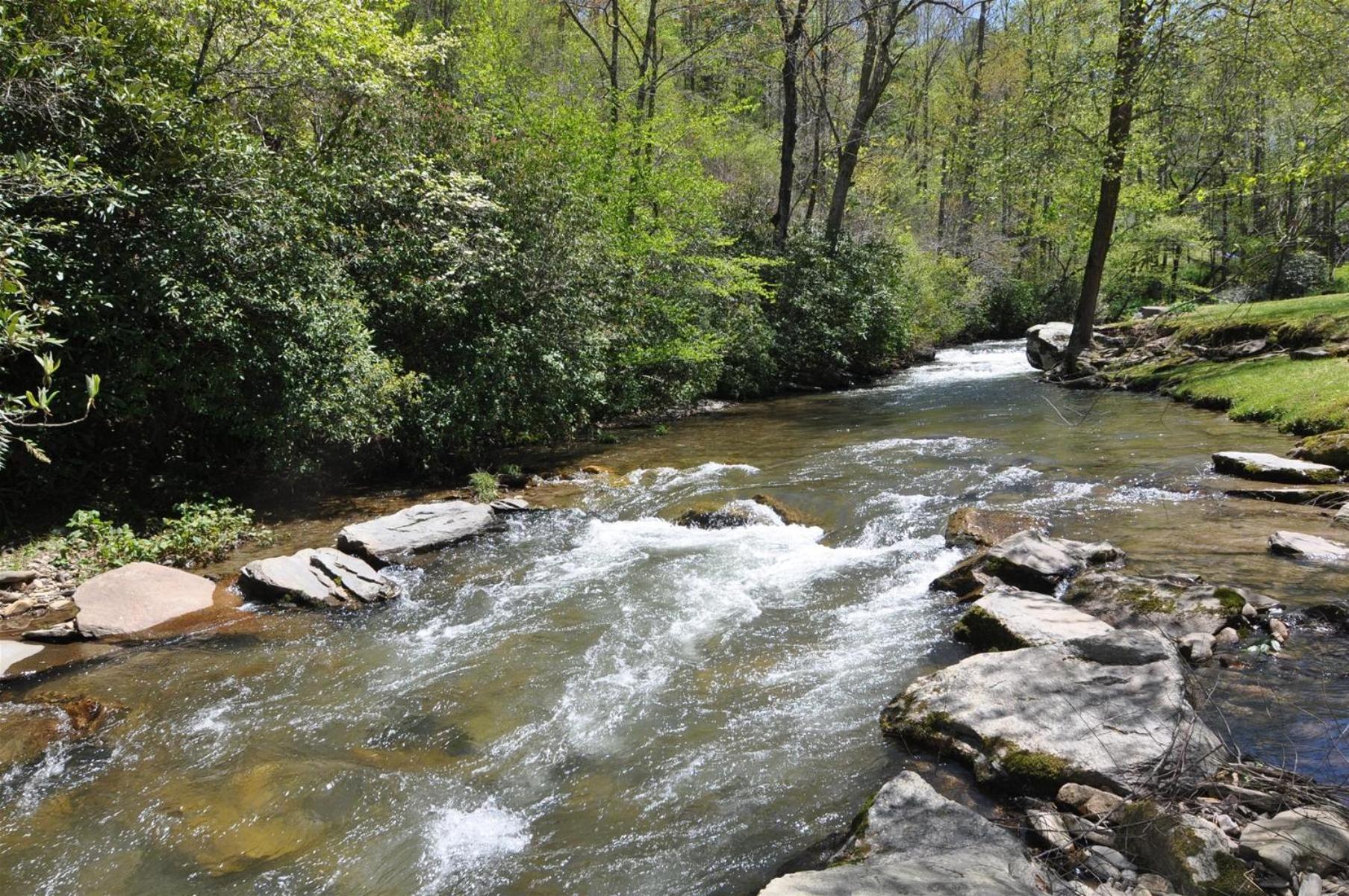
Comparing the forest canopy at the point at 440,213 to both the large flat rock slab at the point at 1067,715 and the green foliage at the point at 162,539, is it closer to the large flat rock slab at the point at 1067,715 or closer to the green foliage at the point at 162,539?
the green foliage at the point at 162,539

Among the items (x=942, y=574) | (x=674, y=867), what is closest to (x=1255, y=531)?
(x=942, y=574)

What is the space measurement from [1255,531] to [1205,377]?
9510 millimetres

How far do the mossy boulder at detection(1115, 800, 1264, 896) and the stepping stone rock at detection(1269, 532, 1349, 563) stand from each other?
4.65 m

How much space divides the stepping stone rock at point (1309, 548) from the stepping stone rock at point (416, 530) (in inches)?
331

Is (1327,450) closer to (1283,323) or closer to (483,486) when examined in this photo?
(1283,323)

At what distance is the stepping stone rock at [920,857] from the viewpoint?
9.61ft

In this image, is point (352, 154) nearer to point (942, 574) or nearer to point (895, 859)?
point (942, 574)

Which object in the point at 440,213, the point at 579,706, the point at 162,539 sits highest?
the point at 440,213

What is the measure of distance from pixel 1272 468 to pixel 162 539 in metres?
13.0

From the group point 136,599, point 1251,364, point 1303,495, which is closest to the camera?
point 136,599

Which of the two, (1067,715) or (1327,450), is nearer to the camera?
(1067,715)

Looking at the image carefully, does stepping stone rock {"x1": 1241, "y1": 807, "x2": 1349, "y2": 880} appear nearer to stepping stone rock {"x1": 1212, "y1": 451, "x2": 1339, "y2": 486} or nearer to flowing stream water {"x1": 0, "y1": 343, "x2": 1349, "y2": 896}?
flowing stream water {"x1": 0, "y1": 343, "x2": 1349, "y2": 896}

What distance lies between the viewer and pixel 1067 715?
4.20 meters

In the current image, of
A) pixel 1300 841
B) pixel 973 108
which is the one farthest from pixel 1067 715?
pixel 973 108
